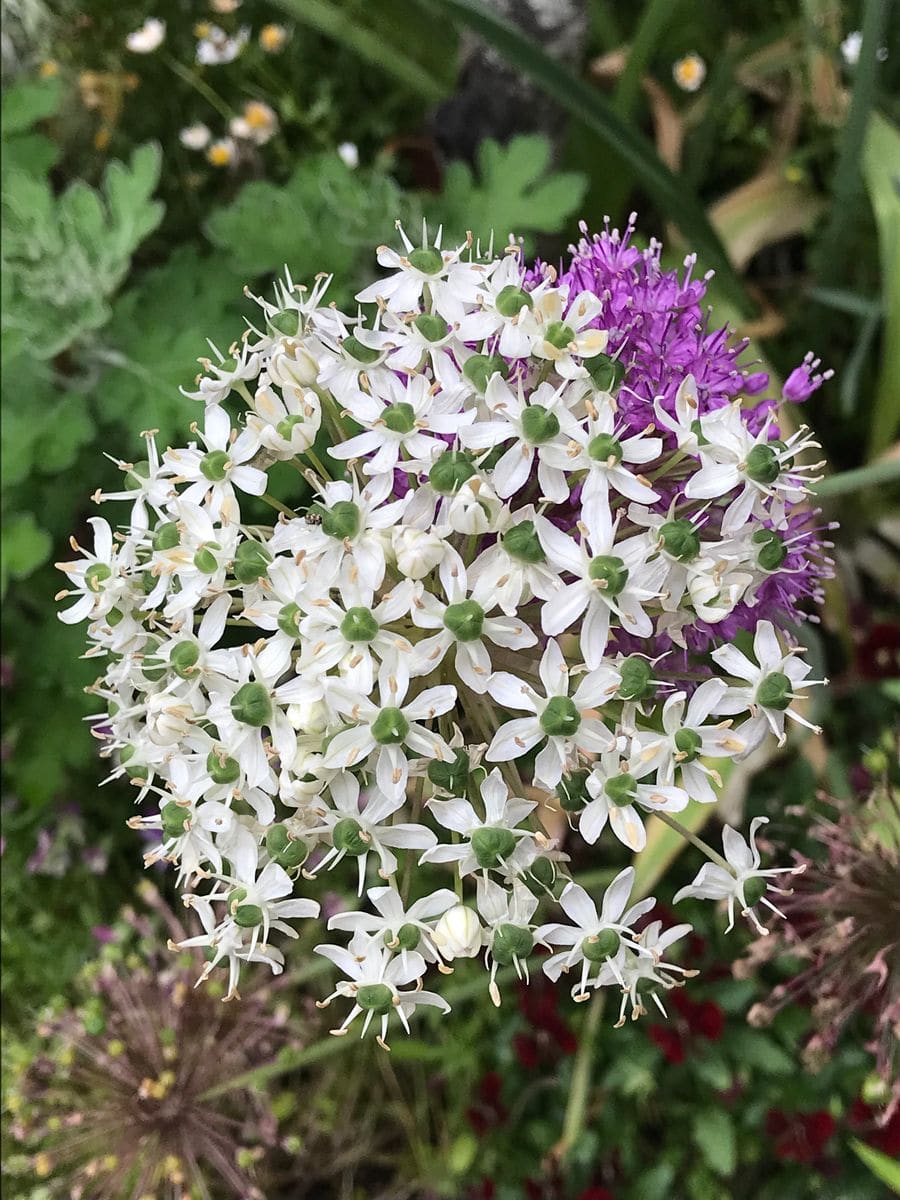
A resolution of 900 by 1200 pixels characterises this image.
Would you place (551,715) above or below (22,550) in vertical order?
below

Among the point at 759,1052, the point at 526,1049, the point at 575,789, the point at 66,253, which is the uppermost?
the point at 66,253

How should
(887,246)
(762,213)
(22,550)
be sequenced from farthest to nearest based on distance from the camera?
(762,213) < (887,246) < (22,550)

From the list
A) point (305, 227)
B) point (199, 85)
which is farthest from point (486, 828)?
point (199, 85)

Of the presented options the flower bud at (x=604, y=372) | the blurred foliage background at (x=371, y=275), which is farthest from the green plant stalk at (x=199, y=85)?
the flower bud at (x=604, y=372)

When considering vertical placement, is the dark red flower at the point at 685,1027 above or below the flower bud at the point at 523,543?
below

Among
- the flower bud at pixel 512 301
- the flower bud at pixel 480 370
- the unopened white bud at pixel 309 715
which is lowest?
the unopened white bud at pixel 309 715

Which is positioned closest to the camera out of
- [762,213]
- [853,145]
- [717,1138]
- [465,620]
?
[465,620]

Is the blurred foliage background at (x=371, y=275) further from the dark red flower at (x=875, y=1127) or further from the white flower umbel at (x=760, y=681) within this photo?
the white flower umbel at (x=760, y=681)

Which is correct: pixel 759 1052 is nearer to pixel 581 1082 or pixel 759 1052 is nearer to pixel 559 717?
pixel 581 1082

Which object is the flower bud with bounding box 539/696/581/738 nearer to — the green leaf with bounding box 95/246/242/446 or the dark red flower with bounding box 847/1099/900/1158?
the green leaf with bounding box 95/246/242/446
